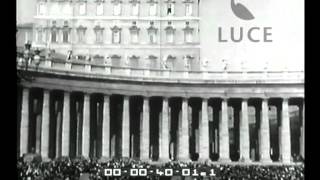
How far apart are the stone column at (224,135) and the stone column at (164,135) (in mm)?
3100

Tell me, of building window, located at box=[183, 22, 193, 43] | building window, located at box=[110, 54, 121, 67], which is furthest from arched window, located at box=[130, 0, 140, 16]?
building window, located at box=[183, 22, 193, 43]

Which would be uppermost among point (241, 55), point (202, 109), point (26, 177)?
point (241, 55)

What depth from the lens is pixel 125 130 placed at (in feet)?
136

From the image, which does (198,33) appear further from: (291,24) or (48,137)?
(48,137)

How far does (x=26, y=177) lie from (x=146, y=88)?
36.3 ft

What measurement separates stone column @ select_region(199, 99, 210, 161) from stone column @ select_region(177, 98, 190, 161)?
0.81 meters

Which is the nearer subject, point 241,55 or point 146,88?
point 241,55

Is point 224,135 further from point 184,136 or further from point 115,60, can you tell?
point 115,60

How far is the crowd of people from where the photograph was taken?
34.1 meters

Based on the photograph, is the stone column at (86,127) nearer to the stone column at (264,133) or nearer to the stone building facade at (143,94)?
the stone building facade at (143,94)

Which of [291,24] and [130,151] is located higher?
[291,24]

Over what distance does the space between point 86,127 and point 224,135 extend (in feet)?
26.2

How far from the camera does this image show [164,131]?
141 ft

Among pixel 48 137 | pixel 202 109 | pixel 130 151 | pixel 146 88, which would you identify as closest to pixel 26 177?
pixel 48 137
